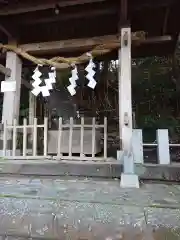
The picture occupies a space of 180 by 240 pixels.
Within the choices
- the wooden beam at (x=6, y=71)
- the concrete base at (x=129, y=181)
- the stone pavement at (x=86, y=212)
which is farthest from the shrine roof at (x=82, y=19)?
the stone pavement at (x=86, y=212)

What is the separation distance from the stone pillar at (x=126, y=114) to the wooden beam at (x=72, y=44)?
0.33m

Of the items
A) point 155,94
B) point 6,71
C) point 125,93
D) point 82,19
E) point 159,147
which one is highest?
point 82,19

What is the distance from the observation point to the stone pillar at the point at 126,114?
317 centimetres

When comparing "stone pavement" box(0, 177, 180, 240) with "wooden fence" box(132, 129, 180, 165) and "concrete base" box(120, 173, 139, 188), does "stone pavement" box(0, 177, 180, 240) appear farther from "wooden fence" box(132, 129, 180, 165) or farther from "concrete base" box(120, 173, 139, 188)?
"wooden fence" box(132, 129, 180, 165)

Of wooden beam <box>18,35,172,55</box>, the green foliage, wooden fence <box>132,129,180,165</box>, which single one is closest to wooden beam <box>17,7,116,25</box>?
wooden beam <box>18,35,172,55</box>

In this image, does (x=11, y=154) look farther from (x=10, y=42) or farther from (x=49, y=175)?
(x=10, y=42)

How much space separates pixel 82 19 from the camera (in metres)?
4.98

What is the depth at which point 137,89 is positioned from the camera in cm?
979

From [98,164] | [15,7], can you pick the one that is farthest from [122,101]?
[15,7]

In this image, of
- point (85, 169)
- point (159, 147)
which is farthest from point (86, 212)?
point (159, 147)

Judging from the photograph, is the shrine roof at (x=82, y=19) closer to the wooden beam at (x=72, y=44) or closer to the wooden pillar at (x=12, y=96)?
the wooden beam at (x=72, y=44)

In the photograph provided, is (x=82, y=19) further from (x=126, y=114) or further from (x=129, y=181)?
(x=129, y=181)

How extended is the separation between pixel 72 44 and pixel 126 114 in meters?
1.82

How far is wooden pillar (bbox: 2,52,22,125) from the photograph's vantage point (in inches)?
182
